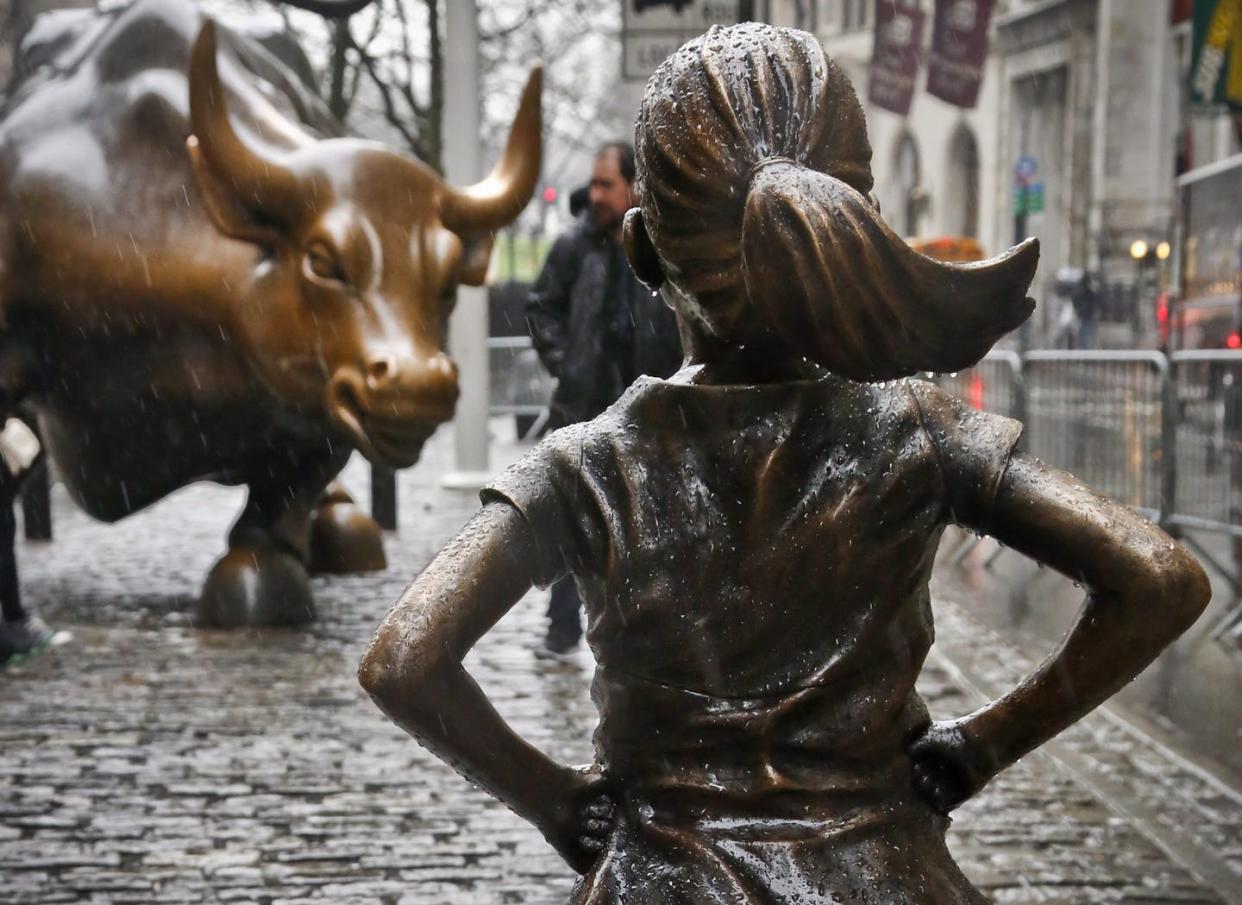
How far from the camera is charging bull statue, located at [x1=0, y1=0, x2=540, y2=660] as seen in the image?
6750mm

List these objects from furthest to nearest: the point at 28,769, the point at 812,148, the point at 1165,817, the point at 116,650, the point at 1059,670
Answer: the point at 116,650 → the point at 28,769 → the point at 1165,817 → the point at 1059,670 → the point at 812,148

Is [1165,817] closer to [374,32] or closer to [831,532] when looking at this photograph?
[831,532]

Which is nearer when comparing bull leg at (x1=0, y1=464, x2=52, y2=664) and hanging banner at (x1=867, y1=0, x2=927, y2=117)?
bull leg at (x1=0, y1=464, x2=52, y2=664)

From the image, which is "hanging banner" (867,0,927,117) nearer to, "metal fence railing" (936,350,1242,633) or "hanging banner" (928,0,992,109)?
"hanging banner" (928,0,992,109)

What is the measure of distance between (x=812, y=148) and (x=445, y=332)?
5499 mm

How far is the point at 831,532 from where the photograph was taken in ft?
6.31

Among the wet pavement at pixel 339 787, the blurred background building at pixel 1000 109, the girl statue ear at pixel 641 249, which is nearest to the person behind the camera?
the girl statue ear at pixel 641 249

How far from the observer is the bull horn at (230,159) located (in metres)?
6.58

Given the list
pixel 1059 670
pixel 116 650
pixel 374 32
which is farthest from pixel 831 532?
pixel 374 32

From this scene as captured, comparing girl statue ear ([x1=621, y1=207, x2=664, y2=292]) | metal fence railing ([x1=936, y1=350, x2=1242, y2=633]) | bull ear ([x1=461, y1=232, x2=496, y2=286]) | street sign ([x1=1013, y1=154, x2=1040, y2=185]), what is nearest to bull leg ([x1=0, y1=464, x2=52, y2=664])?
bull ear ([x1=461, y1=232, x2=496, y2=286])

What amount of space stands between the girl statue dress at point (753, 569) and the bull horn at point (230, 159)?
4961mm

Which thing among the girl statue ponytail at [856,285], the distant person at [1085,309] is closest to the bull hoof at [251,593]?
the girl statue ponytail at [856,285]

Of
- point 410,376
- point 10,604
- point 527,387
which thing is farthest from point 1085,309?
point 410,376

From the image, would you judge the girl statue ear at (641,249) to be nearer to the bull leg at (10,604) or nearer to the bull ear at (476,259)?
the bull ear at (476,259)
